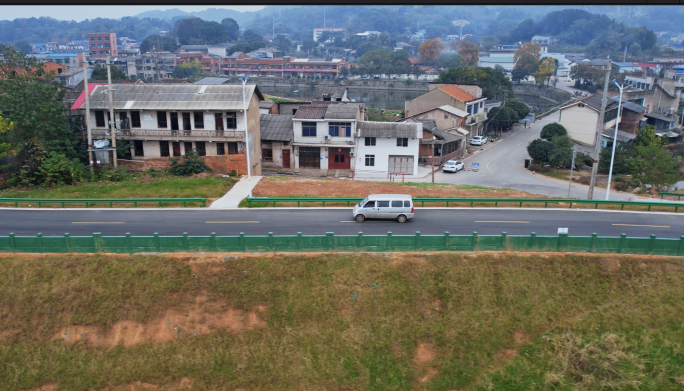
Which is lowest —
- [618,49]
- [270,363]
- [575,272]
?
[270,363]

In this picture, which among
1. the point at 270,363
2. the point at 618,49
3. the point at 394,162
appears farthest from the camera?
the point at 618,49

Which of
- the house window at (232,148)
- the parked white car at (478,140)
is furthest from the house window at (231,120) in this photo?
the parked white car at (478,140)

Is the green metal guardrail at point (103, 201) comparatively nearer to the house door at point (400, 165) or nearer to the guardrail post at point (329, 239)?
the guardrail post at point (329, 239)

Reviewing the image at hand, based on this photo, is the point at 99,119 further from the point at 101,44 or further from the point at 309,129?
the point at 101,44

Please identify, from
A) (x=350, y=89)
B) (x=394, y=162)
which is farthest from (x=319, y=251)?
(x=350, y=89)

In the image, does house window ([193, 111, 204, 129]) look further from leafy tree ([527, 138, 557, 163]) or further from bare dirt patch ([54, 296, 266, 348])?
leafy tree ([527, 138, 557, 163])

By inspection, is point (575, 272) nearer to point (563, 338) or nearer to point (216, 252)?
point (563, 338)

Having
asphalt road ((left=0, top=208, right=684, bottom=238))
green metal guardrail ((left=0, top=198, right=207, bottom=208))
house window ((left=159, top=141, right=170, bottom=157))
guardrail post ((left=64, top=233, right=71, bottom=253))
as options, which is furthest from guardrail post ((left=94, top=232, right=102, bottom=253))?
house window ((left=159, top=141, right=170, bottom=157))
